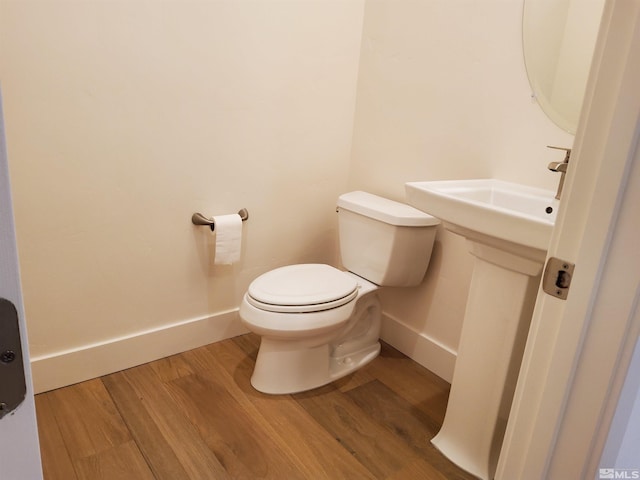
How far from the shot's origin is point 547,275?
619 mm

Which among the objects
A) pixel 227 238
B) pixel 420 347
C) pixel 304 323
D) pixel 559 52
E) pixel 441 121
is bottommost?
pixel 420 347

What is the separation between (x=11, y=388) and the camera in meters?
0.38

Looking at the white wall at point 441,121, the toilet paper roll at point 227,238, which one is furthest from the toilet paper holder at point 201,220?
the white wall at point 441,121

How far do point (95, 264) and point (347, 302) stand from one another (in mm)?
962

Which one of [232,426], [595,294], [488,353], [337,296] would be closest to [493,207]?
[488,353]

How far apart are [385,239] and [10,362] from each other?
1.60m

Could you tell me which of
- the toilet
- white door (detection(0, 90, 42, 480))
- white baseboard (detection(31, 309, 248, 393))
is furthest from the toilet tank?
white door (detection(0, 90, 42, 480))

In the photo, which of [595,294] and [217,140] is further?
[217,140]

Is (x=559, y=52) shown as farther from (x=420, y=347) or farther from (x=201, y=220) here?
(x=201, y=220)

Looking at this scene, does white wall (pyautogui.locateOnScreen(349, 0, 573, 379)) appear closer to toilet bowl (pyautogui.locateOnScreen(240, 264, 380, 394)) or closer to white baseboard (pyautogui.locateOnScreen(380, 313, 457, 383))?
white baseboard (pyautogui.locateOnScreen(380, 313, 457, 383))

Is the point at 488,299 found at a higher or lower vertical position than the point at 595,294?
lower

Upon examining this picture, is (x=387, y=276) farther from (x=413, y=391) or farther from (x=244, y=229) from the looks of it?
(x=244, y=229)

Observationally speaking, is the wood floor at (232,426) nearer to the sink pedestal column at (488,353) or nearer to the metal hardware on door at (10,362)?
the sink pedestal column at (488,353)

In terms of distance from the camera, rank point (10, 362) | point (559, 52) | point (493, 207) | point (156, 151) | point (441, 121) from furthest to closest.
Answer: point (441, 121) < point (156, 151) < point (559, 52) < point (493, 207) < point (10, 362)
